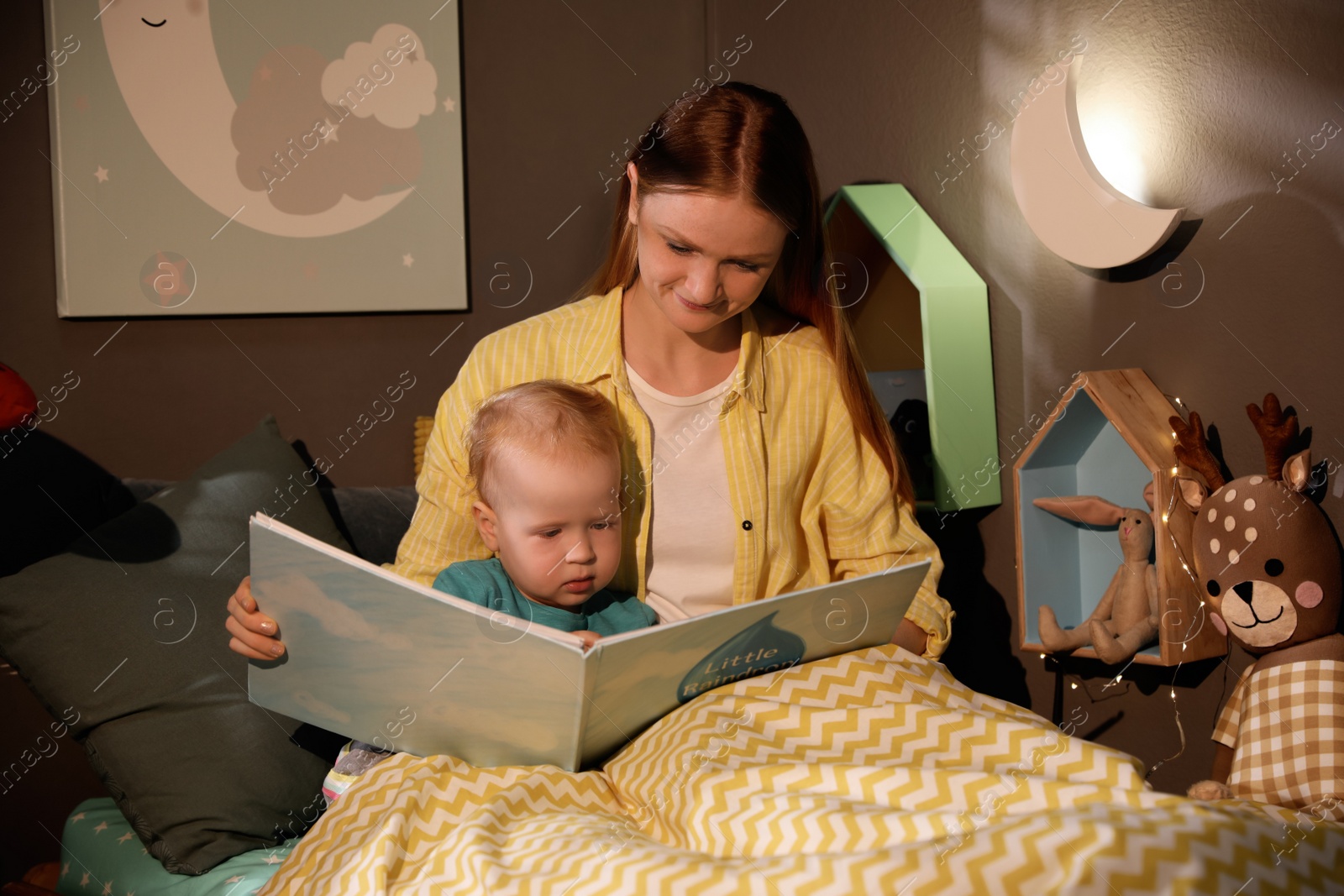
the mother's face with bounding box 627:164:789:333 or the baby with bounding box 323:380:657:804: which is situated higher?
the mother's face with bounding box 627:164:789:333

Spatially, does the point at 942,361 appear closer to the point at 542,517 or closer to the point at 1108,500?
the point at 1108,500

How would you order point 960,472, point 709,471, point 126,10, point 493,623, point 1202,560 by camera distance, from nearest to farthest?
point 493,623
point 1202,560
point 709,471
point 960,472
point 126,10

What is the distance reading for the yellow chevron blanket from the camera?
2.34ft

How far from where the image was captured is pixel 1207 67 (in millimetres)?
1334

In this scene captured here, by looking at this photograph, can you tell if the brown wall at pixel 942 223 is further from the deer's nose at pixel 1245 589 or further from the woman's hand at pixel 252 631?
the woman's hand at pixel 252 631

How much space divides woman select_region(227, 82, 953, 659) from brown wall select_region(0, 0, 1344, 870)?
41 centimetres

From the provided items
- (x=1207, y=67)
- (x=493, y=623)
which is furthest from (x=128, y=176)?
(x=1207, y=67)

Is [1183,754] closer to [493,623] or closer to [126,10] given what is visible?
[493,623]

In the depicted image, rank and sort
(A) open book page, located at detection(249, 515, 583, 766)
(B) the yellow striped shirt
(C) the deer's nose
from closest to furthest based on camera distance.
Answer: (A) open book page, located at detection(249, 515, 583, 766)
(C) the deer's nose
(B) the yellow striped shirt

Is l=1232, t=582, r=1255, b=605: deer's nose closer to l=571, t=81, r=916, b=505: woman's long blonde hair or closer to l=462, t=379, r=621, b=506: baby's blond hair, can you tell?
l=571, t=81, r=916, b=505: woman's long blonde hair

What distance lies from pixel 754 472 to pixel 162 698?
0.90m

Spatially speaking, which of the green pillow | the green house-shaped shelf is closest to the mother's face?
the green house-shaped shelf

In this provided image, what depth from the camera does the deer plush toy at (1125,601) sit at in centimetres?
139

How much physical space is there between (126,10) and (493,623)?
5.39 ft
